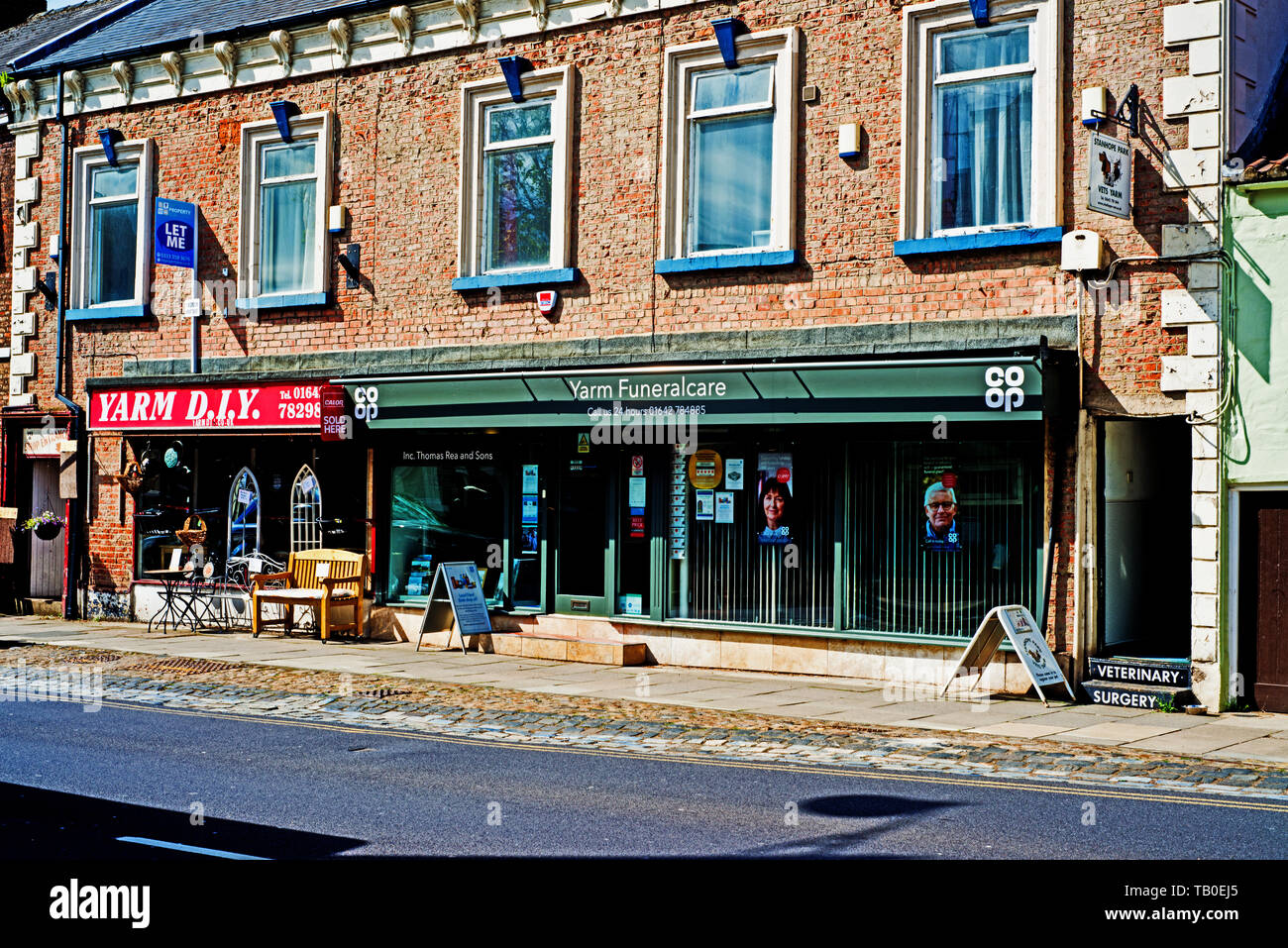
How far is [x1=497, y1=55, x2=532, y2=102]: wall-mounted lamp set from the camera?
16.8 meters

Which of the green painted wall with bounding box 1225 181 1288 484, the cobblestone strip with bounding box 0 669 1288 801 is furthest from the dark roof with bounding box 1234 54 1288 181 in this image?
the cobblestone strip with bounding box 0 669 1288 801

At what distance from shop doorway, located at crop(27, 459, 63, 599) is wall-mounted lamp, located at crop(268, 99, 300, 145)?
6.43 meters

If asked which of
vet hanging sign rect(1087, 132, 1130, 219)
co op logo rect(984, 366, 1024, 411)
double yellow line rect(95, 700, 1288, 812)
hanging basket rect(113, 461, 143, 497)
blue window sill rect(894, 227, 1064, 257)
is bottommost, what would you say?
double yellow line rect(95, 700, 1288, 812)

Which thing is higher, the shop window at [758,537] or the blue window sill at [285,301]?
the blue window sill at [285,301]

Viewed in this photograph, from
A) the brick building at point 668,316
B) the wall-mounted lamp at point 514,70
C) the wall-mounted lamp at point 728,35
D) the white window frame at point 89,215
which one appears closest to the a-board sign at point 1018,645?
the brick building at point 668,316

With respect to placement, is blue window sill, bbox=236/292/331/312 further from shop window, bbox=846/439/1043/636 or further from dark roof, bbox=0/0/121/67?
dark roof, bbox=0/0/121/67

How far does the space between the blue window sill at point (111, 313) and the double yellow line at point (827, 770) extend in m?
9.14

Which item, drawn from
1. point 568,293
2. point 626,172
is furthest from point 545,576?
point 626,172

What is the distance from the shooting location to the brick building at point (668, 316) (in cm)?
1346

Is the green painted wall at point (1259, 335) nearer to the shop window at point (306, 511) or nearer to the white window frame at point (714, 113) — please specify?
the white window frame at point (714, 113)

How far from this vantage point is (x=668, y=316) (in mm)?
15930

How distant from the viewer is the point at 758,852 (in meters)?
7.22

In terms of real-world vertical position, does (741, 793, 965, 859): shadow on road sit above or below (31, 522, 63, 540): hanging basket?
below

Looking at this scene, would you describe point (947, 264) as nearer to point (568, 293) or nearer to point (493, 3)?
point (568, 293)
